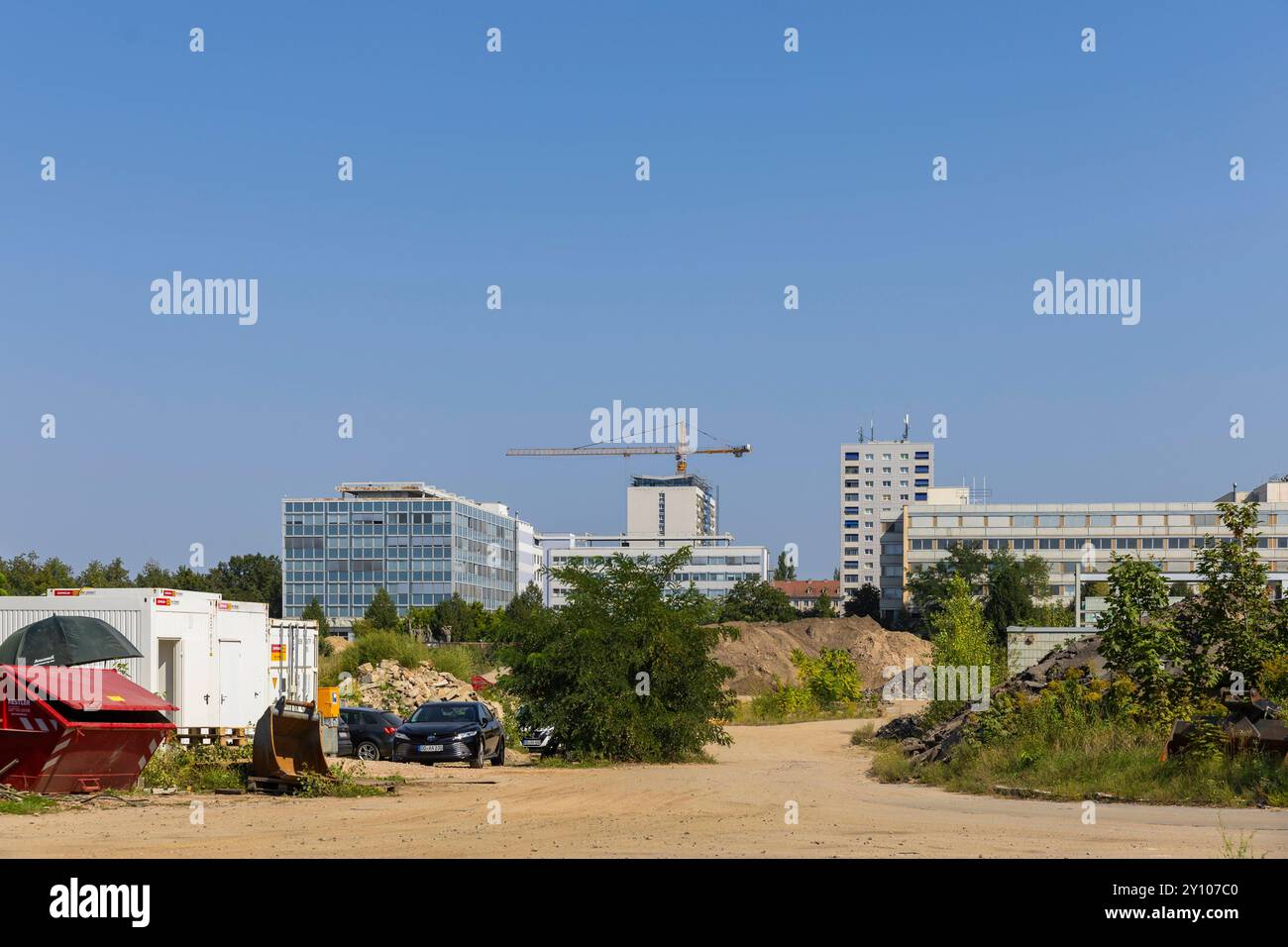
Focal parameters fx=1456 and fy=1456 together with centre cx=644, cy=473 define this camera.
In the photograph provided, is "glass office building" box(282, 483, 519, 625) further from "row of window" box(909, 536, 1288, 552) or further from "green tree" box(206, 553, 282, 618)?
"row of window" box(909, 536, 1288, 552)

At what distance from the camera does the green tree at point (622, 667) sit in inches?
1219

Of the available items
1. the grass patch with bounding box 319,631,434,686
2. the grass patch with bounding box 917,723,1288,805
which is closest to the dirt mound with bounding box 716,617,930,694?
the grass patch with bounding box 319,631,434,686

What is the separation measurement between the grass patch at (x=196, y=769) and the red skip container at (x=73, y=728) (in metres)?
0.64

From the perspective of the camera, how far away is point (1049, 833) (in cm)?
1566

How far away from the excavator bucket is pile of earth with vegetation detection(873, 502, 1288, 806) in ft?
32.8

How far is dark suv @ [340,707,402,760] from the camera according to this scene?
31.8 m

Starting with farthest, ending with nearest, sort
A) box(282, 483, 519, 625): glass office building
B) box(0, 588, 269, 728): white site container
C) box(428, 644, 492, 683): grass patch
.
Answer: box(282, 483, 519, 625): glass office building < box(428, 644, 492, 683): grass patch < box(0, 588, 269, 728): white site container

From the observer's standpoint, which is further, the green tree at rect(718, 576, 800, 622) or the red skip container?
the green tree at rect(718, 576, 800, 622)

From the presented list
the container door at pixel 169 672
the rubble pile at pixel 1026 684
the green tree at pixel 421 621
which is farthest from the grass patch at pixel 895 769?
the green tree at pixel 421 621

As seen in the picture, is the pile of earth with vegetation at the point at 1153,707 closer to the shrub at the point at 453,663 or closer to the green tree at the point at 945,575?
the shrub at the point at 453,663

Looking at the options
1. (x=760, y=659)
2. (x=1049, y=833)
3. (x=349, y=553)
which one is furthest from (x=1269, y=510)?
(x=1049, y=833)

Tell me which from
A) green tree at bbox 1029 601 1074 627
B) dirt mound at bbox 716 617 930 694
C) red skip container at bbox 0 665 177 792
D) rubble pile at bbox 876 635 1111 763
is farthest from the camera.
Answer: green tree at bbox 1029 601 1074 627
